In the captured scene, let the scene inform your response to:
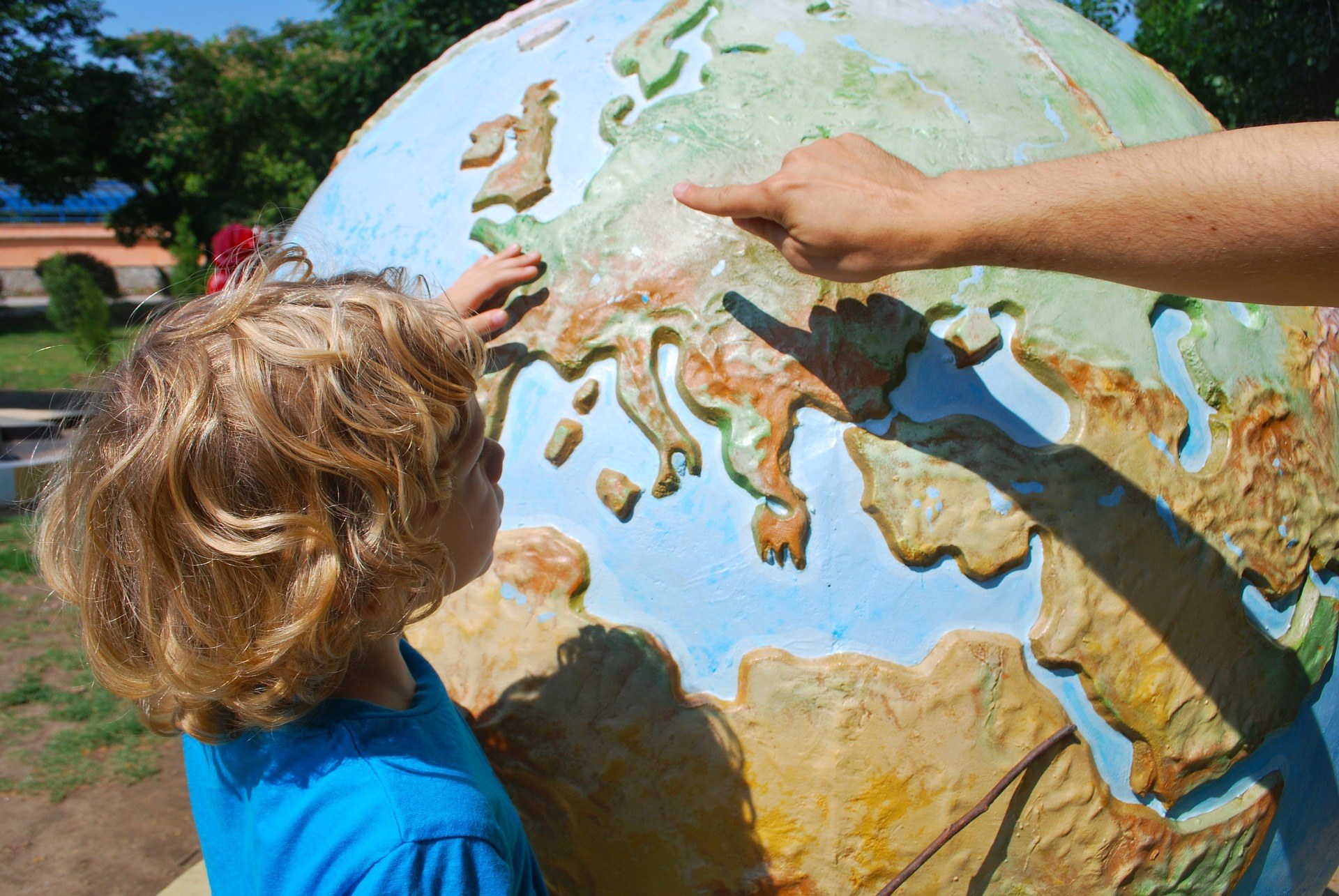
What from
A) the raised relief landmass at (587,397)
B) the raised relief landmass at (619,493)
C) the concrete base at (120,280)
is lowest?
the concrete base at (120,280)

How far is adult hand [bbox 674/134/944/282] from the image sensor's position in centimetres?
139

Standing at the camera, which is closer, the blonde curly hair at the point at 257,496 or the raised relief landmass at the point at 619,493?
the blonde curly hair at the point at 257,496

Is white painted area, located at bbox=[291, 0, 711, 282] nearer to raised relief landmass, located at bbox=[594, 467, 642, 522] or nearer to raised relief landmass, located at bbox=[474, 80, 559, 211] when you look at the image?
raised relief landmass, located at bbox=[474, 80, 559, 211]

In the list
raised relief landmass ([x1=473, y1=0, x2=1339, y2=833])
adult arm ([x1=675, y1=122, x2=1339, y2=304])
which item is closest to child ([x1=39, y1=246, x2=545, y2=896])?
raised relief landmass ([x1=473, y1=0, x2=1339, y2=833])

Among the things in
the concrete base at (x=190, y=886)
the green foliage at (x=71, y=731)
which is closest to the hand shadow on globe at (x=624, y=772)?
the concrete base at (x=190, y=886)

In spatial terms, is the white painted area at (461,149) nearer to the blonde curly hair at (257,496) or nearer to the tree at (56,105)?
the blonde curly hair at (257,496)

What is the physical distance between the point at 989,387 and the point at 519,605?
90 cm

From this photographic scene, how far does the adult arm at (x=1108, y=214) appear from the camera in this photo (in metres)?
1.21

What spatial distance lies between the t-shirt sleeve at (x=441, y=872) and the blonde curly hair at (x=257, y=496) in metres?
0.24

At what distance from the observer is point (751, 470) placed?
5.29 ft

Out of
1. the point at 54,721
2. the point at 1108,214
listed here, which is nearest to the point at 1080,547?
the point at 1108,214

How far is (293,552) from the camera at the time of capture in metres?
1.14

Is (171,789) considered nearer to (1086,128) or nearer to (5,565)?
(5,565)

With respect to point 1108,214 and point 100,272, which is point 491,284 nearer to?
point 1108,214
